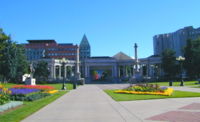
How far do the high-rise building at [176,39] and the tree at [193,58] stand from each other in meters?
42.1

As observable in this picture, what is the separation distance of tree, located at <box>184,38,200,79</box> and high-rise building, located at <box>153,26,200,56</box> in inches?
1659

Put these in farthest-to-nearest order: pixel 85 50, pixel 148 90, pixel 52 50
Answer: pixel 85 50 < pixel 52 50 < pixel 148 90

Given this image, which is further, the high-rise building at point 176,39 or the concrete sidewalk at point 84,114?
the high-rise building at point 176,39

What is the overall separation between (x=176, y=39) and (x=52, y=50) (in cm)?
7654

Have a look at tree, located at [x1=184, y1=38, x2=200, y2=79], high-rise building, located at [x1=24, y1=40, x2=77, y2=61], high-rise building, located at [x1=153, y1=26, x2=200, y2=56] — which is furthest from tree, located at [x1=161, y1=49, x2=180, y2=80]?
high-rise building, located at [x1=24, y1=40, x2=77, y2=61]

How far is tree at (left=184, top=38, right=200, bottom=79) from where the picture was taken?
85.8 m

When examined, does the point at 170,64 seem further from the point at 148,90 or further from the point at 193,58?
the point at 148,90

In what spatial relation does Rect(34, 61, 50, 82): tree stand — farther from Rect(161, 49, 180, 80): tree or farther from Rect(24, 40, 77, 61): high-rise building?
Rect(161, 49, 180, 80): tree

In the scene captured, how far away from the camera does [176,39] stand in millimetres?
152625

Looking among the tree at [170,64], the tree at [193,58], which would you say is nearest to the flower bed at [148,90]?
the tree at [193,58]

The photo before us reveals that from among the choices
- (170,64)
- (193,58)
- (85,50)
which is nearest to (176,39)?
(170,64)

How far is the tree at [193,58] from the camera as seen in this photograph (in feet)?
281

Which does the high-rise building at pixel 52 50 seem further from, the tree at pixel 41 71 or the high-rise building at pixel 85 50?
the tree at pixel 41 71

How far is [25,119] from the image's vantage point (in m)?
11.9
